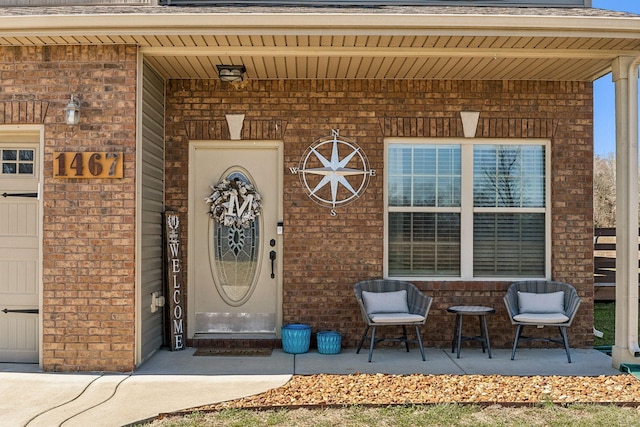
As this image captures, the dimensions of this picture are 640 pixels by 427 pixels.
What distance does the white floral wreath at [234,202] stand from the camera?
7.12m

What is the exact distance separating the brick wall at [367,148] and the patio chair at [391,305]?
0.73ft

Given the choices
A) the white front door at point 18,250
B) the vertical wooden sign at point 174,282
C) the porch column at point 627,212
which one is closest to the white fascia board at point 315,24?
the porch column at point 627,212

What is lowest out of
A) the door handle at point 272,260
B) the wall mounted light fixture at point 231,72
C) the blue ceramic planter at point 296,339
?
the blue ceramic planter at point 296,339

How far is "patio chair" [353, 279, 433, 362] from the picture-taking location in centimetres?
641

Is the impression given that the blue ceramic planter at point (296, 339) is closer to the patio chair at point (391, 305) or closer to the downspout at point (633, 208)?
the patio chair at point (391, 305)

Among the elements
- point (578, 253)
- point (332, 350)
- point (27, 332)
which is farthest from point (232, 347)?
point (578, 253)

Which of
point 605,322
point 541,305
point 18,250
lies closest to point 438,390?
point 541,305

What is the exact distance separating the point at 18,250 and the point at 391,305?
3850 mm

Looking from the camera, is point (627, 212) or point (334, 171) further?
point (334, 171)

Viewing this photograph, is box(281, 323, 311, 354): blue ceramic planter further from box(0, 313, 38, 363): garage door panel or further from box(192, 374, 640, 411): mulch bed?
box(0, 313, 38, 363): garage door panel

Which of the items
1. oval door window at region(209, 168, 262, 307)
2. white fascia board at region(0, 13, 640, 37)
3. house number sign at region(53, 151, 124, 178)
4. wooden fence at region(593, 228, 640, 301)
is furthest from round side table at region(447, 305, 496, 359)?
wooden fence at region(593, 228, 640, 301)

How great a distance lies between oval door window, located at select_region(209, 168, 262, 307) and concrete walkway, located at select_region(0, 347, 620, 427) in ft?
2.77

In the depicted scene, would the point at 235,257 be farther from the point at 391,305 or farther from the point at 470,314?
the point at 470,314

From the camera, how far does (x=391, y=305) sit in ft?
22.2
